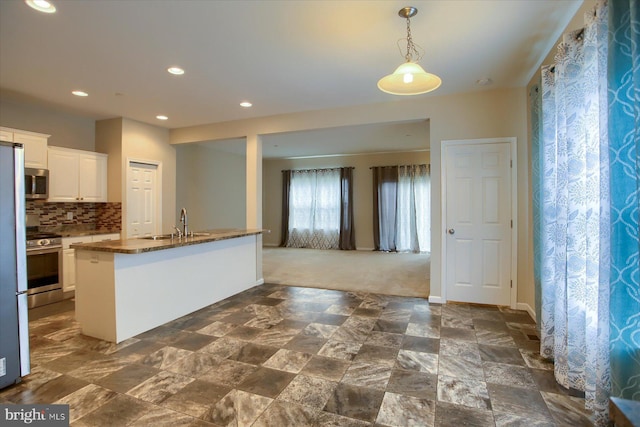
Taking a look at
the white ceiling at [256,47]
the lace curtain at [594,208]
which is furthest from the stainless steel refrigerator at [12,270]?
the lace curtain at [594,208]

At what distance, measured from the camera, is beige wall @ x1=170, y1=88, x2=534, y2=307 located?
3.71 m

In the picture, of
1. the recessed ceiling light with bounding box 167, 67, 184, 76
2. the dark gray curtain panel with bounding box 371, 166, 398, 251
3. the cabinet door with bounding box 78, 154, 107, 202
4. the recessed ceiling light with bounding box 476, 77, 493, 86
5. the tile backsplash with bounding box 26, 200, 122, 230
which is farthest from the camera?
the dark gray curtain panel with bounding box 371, 166, 398, 251

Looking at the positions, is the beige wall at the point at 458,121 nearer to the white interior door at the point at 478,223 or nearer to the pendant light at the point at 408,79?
the white interior door at the point at 478,223

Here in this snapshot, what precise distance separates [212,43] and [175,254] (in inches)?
84.9

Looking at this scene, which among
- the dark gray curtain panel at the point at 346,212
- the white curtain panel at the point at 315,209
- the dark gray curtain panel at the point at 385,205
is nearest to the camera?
the dark gray curtain panel at the point at 385,205

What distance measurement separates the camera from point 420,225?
27.3 feet

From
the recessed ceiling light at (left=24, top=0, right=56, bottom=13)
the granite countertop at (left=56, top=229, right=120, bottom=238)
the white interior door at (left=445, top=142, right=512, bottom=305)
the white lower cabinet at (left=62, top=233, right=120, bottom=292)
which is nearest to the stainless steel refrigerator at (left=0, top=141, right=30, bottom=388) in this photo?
the recessed ceiling light at (left=24, top=0, right=56, bottom=13)

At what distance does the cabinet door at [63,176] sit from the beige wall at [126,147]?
50 centimetres

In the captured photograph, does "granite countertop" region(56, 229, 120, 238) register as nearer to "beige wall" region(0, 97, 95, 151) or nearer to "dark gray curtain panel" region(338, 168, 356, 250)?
"beige wall" region(0, 97, 95, 151)

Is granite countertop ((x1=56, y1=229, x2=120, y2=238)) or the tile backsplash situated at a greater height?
the tile backsplash

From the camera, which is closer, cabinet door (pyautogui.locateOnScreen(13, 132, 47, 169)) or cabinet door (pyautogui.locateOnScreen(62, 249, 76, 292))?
cabinet door (pyautogui.locateOnScreen(13, 132, 47, 169))

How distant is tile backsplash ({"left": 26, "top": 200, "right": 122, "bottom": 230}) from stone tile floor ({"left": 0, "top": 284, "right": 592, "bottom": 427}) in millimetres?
1732

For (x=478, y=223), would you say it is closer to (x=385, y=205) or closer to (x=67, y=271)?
(x=385, y=205)

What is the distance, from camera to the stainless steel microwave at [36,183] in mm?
3953
